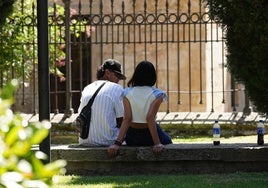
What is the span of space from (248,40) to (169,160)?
152 centimetres

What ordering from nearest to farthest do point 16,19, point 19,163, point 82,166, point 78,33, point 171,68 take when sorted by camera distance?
point 19,163, point 82,166, point 16,19, point 78,33, point 171,68

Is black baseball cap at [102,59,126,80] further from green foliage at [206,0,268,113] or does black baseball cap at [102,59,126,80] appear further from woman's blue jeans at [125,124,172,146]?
green foliage at [206,0,268,113]

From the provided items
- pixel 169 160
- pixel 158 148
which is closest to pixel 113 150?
pixel 158 148

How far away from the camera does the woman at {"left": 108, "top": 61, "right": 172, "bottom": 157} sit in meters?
7.59

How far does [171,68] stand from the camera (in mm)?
16922

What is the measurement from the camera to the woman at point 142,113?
24.9 ft

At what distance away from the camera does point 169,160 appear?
25.3ft

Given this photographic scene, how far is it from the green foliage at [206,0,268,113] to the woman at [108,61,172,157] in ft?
2.87

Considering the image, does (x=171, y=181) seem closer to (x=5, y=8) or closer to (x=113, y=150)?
(x=113, y=150)

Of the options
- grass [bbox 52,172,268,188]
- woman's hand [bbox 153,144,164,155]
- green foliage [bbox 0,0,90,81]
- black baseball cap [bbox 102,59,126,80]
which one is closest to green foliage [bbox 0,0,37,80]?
green foliage [bbox 0,0,90,81]

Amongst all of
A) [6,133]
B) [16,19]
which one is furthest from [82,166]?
[6,133]

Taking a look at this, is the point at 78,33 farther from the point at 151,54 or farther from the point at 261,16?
the point at 261,16

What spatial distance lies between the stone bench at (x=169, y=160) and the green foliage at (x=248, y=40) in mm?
545

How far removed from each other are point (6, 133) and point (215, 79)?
53.1 ft
